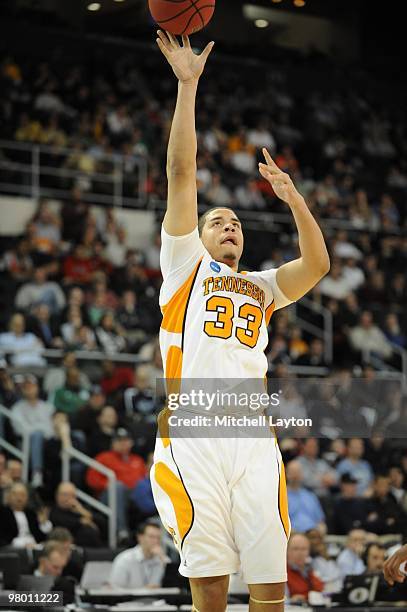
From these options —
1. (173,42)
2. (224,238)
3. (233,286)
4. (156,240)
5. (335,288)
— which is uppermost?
(156,240)

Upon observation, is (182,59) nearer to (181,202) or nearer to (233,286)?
(181,202)

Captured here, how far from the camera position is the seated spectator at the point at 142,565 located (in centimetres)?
920

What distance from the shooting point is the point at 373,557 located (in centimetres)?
979

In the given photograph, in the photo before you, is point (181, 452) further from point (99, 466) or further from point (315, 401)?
point (315, 401)

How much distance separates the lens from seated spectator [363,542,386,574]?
31.9 feet

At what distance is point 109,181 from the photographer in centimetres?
1773

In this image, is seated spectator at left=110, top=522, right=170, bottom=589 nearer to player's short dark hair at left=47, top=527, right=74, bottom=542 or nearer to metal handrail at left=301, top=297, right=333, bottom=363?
player's short dark hair at left=47, top=527, right=74, bottom=542

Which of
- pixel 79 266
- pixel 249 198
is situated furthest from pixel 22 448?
pixel 249 198

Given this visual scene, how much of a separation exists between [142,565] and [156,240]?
26.0ft

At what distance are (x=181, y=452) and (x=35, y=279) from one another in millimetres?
9246

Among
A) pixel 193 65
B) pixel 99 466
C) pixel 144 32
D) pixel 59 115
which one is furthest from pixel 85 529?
pixel 144 32

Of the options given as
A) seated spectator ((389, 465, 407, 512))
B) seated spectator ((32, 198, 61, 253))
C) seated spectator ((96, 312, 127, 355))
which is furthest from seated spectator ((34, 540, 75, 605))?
seated spectator ((32, 198, 61, 253))

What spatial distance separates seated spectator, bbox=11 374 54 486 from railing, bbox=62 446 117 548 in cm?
36

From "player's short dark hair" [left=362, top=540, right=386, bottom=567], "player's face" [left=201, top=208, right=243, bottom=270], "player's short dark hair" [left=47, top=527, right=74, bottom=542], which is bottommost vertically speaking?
"player's short dark hair" [left=362, top=540, right=386, bottom=567]
